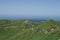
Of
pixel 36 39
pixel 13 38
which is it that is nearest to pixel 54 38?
pixel 36 39

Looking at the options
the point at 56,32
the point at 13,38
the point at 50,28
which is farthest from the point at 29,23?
the point at 56,32

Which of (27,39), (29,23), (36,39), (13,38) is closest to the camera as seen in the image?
(36,39)

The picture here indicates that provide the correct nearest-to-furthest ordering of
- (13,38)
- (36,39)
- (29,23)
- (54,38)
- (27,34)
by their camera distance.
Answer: (54,38)
(36,39)
(27,34)
(13,38)
(29,23)

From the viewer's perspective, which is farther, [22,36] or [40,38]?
[22,36]

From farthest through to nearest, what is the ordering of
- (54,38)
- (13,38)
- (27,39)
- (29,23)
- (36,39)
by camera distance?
(29,23)
(13,38)
(27,39)
(36,39)
(54,38)

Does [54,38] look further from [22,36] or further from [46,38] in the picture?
[22,36]

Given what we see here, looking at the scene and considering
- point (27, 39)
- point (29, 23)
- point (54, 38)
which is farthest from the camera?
point (29, 23)

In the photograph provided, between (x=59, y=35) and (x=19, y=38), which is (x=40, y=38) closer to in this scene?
(x=59, y=35)

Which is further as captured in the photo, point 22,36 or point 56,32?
point 22,36
